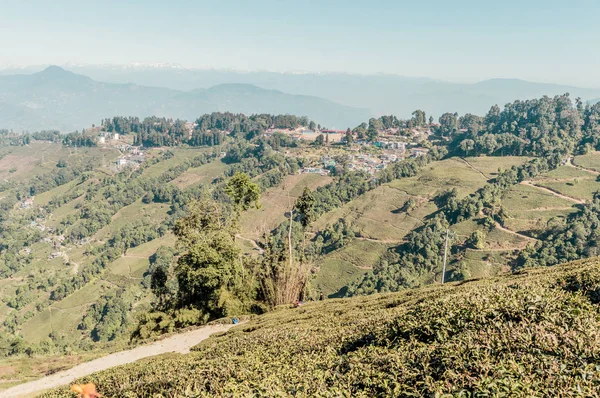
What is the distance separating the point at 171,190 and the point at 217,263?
11522 cm

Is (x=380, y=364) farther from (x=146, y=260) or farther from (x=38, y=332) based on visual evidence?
(x=146, y=260)

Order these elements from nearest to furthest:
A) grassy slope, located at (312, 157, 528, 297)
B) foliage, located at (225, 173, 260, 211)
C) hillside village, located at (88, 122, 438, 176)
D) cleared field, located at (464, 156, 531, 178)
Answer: foliage, located at (225, 173, 260, 211)
grassy slope, located at (312, 157, 528, 297)
cleared field, located at (464, 156, 531, 178)
hillside village, located at (88, 122, 438, 176)

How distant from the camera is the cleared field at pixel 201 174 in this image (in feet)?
465

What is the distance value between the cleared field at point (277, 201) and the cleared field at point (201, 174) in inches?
1549

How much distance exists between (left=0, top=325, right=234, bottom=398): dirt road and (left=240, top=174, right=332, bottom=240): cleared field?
65.2m

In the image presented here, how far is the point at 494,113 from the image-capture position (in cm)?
14412

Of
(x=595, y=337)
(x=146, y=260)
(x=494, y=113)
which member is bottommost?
(x=146, y=260)

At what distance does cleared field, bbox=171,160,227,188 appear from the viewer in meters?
142

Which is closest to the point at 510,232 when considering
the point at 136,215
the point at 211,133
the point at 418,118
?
the point at 418,118

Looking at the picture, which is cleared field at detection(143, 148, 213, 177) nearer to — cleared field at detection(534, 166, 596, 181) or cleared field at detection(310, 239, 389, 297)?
cleared field at detection(310, 239, 389, 297)

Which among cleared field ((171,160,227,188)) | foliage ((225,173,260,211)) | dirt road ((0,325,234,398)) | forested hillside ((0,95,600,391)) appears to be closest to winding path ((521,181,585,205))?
forested hillside ((0,95,600,391))

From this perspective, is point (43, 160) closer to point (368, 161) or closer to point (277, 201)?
point (277, 201)

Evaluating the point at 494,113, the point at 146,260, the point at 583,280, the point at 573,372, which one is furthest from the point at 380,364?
the point at 494,113

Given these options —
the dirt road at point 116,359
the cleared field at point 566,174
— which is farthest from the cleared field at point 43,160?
the cleared field at point 566,174
